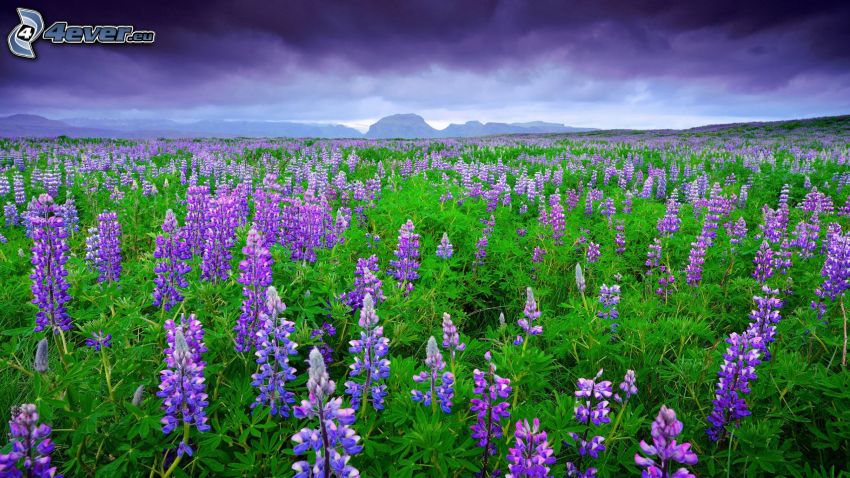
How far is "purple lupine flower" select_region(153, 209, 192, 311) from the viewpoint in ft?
10.3

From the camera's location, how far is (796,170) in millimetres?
10047

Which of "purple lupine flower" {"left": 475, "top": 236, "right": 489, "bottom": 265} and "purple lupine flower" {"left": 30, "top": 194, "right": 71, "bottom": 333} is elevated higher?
"purple lupine flower" {"left": 30, "top": 194, "right": 71, "bottom": 333}

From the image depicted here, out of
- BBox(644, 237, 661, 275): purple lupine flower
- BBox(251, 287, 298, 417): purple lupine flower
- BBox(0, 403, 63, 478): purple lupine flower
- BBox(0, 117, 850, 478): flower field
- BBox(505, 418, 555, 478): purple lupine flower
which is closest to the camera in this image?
BBox(0, 403, 63, 478): purple lupine flower

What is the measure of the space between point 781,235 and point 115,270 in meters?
7.76

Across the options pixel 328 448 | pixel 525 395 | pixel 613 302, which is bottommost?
pixel 525 395

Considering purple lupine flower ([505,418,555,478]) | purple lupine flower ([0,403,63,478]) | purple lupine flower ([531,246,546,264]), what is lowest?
purple lupine flower ([531,246,546,264])

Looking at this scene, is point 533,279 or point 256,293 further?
point 533,279

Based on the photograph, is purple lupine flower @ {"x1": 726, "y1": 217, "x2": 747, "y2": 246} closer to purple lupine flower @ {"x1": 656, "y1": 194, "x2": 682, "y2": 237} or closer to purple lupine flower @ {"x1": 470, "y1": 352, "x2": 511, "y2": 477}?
purple lupine flower @ {"x1": 656, "y1": 194, "x2": 682, "y2": 237}

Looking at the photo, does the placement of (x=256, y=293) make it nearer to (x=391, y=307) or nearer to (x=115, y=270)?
(x=391, y=307)

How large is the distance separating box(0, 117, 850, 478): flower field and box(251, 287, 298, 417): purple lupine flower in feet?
0.05

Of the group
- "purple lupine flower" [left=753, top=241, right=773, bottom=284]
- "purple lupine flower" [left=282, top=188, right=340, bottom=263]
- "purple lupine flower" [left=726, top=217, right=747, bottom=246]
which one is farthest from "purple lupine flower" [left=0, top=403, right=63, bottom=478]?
"purple lupine flower" [left=726, top=217, right=747, bottom=246]

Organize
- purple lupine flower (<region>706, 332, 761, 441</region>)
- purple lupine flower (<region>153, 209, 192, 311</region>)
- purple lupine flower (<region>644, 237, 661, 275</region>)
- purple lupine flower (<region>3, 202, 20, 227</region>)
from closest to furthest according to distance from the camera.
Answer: purple lupine flower (<region>706, 332, 761, 441</region>) → purple lupine flower (<region>153, 209, 192, 311</region>) → purple lupine flower (<region>644, 237, 661, 275</region>) → purple lupine flower (<region>3, 202, 20, 227</region>)

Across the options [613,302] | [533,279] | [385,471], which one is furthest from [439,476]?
[533,279]

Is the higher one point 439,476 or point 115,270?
point 115,270
